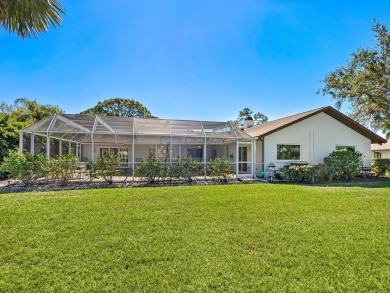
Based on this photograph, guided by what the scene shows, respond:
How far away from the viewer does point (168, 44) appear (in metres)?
12.4

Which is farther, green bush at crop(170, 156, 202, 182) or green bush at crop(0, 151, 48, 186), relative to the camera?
green bush at crop(170, 156, 202, 182)

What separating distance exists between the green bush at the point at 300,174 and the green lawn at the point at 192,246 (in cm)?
636

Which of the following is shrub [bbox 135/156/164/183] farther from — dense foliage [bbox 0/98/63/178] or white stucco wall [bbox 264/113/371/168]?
dense foliage [bbox 0/98/63/178]

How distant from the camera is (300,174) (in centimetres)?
1406

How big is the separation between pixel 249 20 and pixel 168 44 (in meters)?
4.45

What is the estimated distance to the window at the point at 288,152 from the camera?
16859mm

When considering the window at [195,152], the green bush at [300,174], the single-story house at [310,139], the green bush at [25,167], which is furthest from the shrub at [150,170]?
the window at [195,152]

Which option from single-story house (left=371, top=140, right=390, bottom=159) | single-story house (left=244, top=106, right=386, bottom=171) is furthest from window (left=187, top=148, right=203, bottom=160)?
single-story house (left=371, top=140, right=390, bottom=159)

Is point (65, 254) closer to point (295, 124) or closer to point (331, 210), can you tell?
point (331, 210)

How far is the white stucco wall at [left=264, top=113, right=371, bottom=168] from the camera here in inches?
651

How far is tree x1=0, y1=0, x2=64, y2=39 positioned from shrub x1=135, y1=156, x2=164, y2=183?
26.5ft

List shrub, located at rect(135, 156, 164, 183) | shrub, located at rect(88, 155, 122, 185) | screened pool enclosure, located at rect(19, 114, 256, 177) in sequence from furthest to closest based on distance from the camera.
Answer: screened pool enclosure, located at rect(19, 114, 256, 177)
shrub, located at rect(135, 156, 164, 183)
shrub, located at rect(88, 155, 122, 185)

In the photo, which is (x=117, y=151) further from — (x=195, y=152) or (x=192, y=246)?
(x=192, y=246)

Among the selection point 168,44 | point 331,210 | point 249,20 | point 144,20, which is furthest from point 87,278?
point 249,20
